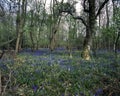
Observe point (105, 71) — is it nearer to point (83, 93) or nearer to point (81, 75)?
point (81, 75)

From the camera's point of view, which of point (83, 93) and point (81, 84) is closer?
point (83, 93)

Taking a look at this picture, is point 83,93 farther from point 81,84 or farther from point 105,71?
point 105,71

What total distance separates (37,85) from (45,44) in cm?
6878

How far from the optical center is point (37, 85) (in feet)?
26.4

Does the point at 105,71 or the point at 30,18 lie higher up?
the point at 30,18

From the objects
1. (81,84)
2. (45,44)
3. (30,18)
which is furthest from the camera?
(45,44)

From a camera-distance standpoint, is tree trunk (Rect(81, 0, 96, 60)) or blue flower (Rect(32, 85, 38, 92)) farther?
tree trunk (Rect(81, 0, 96, 60))

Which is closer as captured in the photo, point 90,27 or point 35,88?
point 35,88

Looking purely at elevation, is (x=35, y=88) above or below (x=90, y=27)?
below

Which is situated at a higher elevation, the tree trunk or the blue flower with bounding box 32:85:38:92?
the tree trunk

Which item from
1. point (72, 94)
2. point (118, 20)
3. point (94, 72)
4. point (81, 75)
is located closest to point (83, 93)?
point (72, 94)

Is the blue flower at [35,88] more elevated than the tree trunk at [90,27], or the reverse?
the tree trunk at [90,27]

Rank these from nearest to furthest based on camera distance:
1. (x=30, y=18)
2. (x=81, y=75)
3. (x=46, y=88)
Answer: (x=46, y=88) < (x=81, y=75) < (x=30, y=18)

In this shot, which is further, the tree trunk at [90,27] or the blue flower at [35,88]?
the tree trunk at [90,27]
